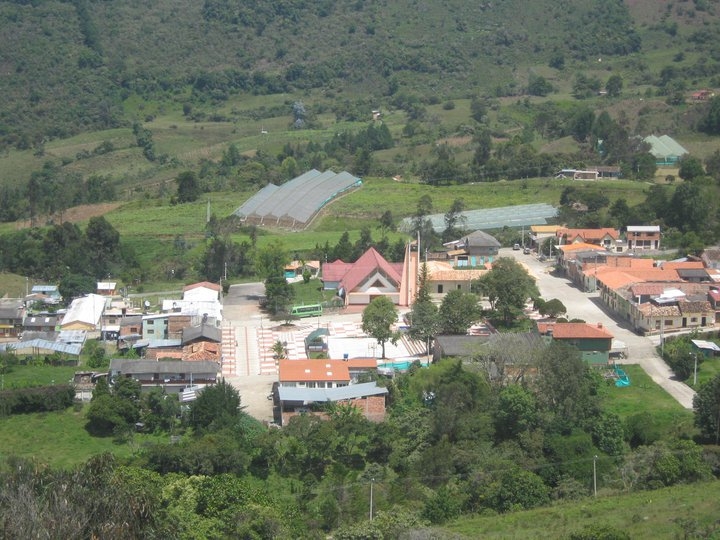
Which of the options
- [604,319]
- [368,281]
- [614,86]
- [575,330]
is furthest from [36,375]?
[614,86]

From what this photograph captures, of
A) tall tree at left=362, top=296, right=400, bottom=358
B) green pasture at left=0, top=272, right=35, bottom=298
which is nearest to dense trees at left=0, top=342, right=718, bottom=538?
tall tree at left=362, top=296, right=400, bottom=358

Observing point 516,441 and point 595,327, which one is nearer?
point 516,441

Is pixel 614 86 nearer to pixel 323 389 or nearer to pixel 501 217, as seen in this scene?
pixel 501 217

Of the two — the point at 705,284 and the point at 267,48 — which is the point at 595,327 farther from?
the point at 267,48

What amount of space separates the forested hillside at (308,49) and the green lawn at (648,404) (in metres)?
57.3

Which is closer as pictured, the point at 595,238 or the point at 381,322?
the point at 381,322

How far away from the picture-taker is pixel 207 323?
39.5 metres

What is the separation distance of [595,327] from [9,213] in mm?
35693

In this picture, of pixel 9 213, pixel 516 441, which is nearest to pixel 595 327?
pixel 516 441

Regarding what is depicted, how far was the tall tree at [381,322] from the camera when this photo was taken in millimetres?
37281

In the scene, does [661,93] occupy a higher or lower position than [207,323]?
A: higher

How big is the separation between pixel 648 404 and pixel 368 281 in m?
14.1

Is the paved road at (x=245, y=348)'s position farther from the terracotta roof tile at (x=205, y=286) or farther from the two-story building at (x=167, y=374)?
the two-story building at (x=167, y=374)

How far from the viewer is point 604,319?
1613 inches
